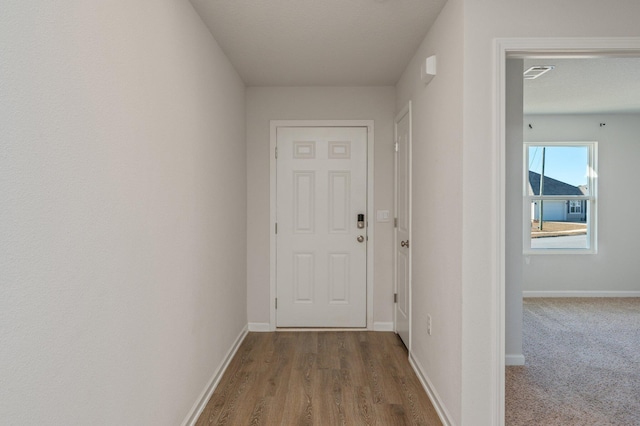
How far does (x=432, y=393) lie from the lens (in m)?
2.76

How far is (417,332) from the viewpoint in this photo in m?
3.25

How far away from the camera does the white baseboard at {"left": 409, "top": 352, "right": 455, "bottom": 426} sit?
2.45 m

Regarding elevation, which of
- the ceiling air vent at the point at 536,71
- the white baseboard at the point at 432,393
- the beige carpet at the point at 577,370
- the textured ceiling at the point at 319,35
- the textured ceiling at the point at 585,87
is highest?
the textured ceiling at the point at 585,87

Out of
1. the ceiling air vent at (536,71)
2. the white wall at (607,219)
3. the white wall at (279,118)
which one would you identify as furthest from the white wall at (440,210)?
the white wall at (607,219)

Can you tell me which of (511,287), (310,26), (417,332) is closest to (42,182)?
(310,26)

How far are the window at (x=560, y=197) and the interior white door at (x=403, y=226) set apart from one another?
9.35 ft

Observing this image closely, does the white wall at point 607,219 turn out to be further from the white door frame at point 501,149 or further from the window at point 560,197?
the white door frame at point 501,149

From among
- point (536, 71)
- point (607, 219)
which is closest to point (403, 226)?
point (536, 71)

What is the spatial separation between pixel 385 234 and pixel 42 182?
348 centimetres

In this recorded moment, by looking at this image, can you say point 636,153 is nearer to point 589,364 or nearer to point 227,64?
point 589,364

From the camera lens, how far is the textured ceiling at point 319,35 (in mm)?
2539

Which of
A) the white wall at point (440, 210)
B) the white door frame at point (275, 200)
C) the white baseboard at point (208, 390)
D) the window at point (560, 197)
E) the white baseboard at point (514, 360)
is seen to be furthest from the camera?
the window at point (560, 197)

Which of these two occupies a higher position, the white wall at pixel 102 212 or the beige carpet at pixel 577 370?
the white wall at pixel 102 212

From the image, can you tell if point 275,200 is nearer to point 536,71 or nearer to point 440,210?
point 440,210
